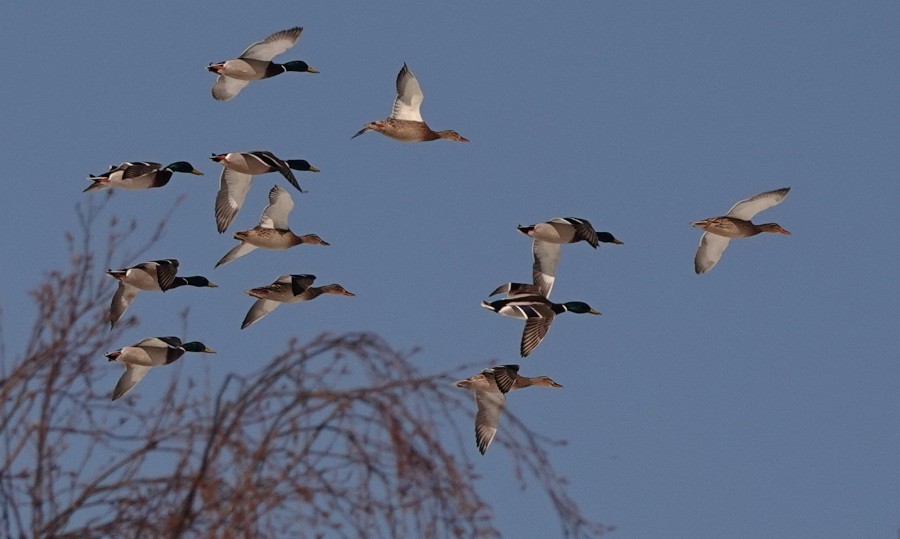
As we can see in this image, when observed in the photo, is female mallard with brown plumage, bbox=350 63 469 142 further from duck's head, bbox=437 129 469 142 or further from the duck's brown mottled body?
the duck's brown mottled body

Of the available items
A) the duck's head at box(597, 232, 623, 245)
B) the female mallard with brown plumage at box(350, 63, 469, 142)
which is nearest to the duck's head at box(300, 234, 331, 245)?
the female mallard with brown plumage at box(350, 63, 469, 142)

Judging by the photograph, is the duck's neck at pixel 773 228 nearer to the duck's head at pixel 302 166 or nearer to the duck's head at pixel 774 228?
the duck's head at pixel 774 228

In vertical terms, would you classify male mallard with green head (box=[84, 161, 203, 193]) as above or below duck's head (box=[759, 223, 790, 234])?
above

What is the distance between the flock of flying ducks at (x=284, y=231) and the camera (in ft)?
48.7

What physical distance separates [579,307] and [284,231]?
3577 millimetres

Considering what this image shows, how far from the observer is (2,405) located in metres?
6.65

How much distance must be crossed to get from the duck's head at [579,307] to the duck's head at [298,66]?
14.8 feet

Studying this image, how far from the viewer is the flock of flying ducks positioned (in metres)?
14.9

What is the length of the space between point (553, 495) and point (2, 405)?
2.59m

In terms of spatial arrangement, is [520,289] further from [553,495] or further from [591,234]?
[553,495]

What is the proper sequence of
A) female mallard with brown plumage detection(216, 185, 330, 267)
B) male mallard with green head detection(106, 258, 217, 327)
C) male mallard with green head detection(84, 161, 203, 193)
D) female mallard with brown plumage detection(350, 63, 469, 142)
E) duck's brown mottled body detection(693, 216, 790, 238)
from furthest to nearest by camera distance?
duck's brown mottled body detection(693, 216, 790, 238) → female mallard with brown plumage detection(216, 185, 330, 267) → female mallard with brown plumage detection(350, 63, 469, 142) → male mallard with green head detection(84, 161, 203, 193) → male mallard with green head detection(106, 258, 217, 327)

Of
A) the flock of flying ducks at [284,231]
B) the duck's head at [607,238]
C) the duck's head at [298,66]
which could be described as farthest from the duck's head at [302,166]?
the duck's head at [607,238]

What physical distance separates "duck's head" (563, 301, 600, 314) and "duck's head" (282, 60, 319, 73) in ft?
14.8

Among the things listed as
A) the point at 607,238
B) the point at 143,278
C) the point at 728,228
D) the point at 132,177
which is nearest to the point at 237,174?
Answer: the point at 132,177
